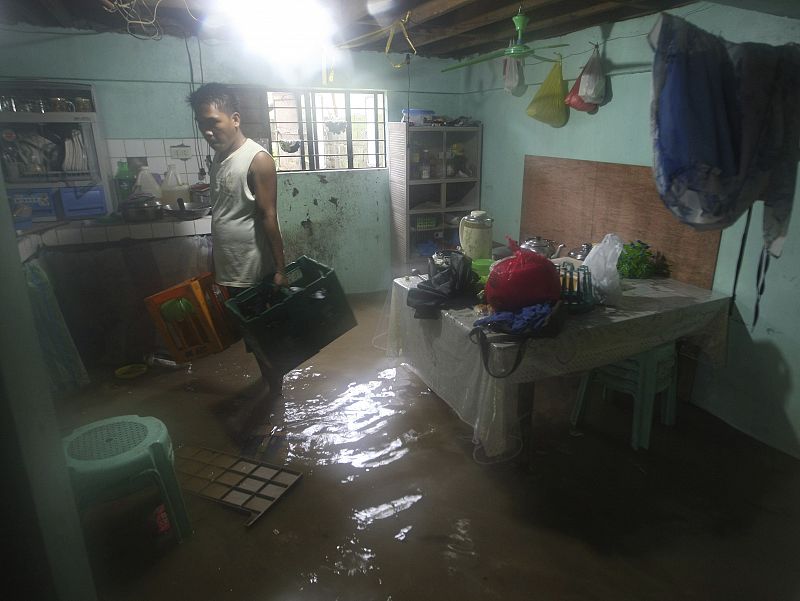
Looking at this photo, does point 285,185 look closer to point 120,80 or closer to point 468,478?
point 120,80

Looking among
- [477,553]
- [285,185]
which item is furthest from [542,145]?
[477,553]

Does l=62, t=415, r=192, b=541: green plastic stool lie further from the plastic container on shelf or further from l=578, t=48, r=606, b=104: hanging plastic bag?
the plastic container on shelf

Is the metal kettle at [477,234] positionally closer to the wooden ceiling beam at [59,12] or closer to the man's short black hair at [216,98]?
the man's short black hair at [216,98]

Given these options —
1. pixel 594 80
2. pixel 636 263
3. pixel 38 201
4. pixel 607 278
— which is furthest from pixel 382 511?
pixel 38 201

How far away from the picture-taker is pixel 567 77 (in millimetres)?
3730

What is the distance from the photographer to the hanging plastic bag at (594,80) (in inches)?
130

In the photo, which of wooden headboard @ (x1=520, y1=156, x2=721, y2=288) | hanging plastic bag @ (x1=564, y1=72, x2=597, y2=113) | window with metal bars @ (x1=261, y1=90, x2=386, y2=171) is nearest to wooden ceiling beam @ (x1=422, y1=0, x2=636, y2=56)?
hanging plastic bag @ (x1=564, y1=72, x2=597, y2=113)

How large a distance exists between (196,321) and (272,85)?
2.44m

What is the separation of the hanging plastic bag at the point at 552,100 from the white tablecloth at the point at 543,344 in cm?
152

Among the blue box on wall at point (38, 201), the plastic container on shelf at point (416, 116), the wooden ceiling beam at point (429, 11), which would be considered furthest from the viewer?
the plastic container on shelf at point (416, 116)

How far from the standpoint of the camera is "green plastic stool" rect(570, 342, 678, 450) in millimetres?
2529

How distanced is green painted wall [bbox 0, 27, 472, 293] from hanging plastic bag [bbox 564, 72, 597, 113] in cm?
173

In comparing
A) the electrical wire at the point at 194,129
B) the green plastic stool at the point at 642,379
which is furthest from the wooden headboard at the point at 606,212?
the electrical wire at the point at 194,129

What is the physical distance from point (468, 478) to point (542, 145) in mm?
2834
